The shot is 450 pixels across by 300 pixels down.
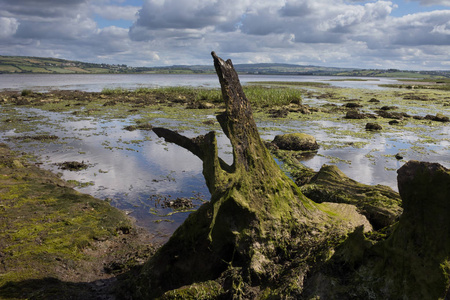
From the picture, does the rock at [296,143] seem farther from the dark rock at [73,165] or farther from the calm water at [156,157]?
the dark rock at [73,165]

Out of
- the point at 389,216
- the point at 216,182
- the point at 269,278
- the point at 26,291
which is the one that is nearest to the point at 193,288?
the point at 269,278

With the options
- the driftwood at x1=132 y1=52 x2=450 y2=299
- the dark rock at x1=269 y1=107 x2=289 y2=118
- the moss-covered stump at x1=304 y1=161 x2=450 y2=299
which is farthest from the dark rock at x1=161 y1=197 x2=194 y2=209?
the dark rock at x1=269 y1=107 x2=289 y2=118

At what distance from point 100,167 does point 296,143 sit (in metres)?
8.64

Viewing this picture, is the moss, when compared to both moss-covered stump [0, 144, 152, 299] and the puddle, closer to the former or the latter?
moss-covered stump [0, 144, 152, 299]

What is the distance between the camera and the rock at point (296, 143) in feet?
48.1

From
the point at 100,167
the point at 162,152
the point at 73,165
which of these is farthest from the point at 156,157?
the point at 73,165

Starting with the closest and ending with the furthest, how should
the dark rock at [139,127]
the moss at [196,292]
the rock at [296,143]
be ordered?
the moss at [196,292] < the rock at [296,143] < the dark rock at [139,127]

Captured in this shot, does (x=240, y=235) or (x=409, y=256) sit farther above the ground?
(x=409, y=256)

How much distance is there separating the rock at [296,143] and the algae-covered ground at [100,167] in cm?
59

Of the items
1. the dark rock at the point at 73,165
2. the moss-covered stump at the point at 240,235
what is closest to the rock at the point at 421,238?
the moss-covered stump at the point at 240,235

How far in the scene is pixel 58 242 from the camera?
5.92m

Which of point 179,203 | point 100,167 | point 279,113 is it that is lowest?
point 179,203

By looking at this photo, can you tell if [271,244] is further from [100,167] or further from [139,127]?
[139,127]

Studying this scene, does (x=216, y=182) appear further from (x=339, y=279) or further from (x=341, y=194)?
(x=341, y=194)
